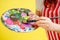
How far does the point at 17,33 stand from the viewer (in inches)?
45.3

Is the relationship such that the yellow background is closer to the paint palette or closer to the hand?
the paint palette

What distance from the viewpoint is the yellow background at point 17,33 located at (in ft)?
3.74

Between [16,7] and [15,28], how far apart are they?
0.18 m

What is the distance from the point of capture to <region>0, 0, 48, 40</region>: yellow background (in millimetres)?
1141

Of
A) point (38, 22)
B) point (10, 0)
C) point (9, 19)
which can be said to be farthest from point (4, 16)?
point (38, 22)

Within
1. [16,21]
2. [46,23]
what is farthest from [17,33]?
[46,23]

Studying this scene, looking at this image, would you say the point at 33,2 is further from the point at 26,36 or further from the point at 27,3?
the point at 26,36

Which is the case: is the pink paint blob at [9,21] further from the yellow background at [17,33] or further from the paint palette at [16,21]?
the yellow background at [17,33]

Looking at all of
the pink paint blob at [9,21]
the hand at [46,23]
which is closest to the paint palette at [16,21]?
the pink paint blob at [9,21]

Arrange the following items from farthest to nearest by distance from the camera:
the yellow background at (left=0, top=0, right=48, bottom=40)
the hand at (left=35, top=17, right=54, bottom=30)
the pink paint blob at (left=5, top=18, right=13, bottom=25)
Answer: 1. the yellow background at (left=0, top=0, right=48, bottom=40)
2. the pink paint blob at (left=5, top=18, right=13, bottom=25)
3. the hand at (left=35, top=17, right=54, bottom=30)

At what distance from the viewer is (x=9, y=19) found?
1050mm

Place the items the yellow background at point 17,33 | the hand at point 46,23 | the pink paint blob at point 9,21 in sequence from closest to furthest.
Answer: the hand at point 46,23, the pink paint blob at point 9,21, the yellow background at point 17,33

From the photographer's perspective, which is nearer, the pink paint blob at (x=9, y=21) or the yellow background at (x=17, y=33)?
the pink paint blob at (x=9, y=21)

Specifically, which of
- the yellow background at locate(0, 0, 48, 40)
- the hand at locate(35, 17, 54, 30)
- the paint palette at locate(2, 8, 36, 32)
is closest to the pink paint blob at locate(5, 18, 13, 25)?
the paint palette at locate(2, 8, 36, 32)
